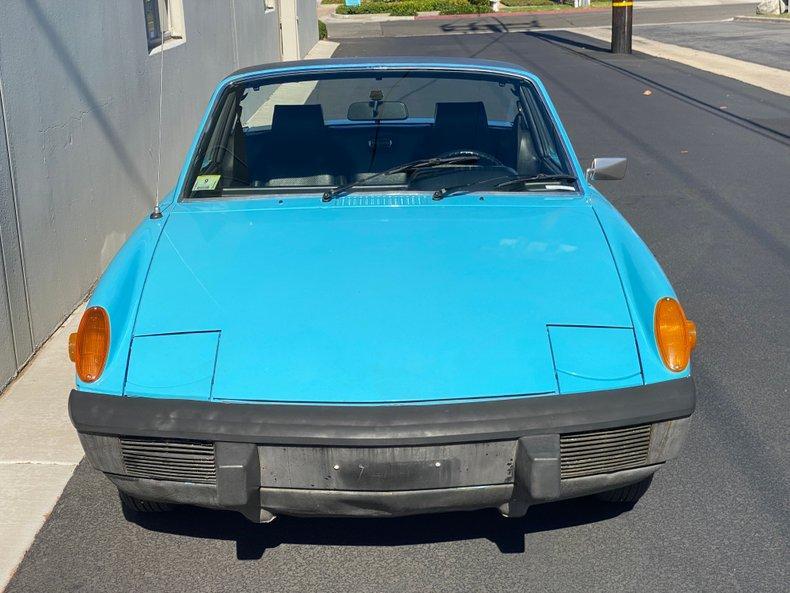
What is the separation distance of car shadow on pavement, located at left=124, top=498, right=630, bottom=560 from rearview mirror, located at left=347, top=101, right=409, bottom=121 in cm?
200

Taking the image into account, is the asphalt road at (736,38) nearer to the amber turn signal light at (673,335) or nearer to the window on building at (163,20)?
the window on building at (163,20)

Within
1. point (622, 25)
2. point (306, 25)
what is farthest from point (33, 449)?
point (306, 25)

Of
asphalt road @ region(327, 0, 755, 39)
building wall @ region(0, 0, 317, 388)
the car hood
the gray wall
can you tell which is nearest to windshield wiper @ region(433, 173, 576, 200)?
the car hood

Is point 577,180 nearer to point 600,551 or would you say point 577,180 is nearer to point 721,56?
point 600,551

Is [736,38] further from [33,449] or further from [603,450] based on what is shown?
[603,450]

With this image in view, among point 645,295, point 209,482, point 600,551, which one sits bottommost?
point 600,551

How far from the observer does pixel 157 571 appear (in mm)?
3268

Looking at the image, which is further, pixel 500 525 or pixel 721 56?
pixel 721 56

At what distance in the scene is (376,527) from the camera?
351cm

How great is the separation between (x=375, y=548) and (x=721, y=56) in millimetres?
21018

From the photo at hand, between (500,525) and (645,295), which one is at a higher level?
(645,295)

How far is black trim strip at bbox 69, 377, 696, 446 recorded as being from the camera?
2787 millimetres

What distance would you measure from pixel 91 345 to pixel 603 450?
1635mm

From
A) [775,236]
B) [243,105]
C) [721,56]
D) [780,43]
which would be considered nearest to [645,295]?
[243,105]
